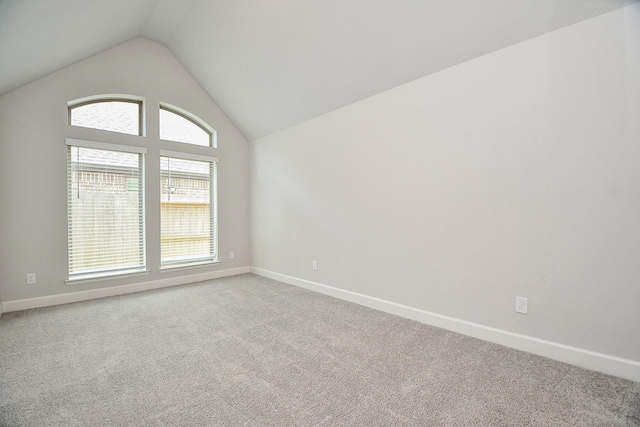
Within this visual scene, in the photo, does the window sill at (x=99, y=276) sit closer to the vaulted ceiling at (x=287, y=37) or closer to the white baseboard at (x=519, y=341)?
the vaulted ceiling at (x=287, y=37)

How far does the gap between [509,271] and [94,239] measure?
4.56 m

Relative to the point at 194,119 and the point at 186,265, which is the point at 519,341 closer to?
the point at 186,265

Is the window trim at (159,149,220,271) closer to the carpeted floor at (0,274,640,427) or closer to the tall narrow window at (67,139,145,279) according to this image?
the tall narrow window at (67,139,145,279)

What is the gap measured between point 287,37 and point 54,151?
2.96m

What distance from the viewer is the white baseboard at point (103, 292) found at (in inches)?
124

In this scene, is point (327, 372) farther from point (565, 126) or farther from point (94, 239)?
point (94, 239)

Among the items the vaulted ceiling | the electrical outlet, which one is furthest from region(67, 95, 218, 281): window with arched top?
the electrical outlet

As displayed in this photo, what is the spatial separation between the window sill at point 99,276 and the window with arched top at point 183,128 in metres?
1.92

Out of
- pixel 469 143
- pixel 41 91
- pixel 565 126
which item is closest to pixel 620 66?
pixel 565 126

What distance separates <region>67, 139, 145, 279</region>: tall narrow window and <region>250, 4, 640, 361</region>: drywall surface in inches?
107

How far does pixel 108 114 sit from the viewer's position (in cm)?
376

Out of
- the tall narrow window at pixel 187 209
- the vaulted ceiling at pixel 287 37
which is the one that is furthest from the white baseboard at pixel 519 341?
the tall narrow window at pixel 187 209

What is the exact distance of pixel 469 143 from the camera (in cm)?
247

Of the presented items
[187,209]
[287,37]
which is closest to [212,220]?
[187,209]
